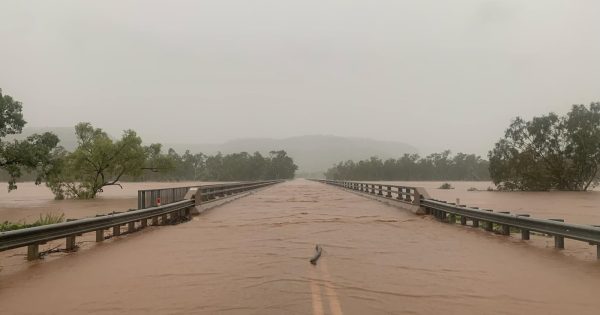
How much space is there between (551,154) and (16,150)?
191ft

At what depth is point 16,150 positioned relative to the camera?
126ft

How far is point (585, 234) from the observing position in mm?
9000

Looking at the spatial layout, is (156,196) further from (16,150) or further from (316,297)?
(16,150)

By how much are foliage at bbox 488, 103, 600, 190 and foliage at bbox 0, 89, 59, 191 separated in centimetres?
5306

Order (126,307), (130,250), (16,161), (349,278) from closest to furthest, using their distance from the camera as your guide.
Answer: (126,307), (349,278), (130,250), (16,161)

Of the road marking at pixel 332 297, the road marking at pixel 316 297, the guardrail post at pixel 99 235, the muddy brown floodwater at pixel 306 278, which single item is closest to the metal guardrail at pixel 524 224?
the muddy brown floodwater at pixel 306 278

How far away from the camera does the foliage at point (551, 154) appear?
2287 inches

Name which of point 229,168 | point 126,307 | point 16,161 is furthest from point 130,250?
point 229,168

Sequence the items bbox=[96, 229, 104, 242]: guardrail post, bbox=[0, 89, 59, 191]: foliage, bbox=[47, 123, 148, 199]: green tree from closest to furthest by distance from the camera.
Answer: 1. bbox=[96, 229, 104, 242]: guardrail post
2. bbox=[0, 89, 59, 191]: foliage
3. bbox=[47, 123, 148, 199]: green tree

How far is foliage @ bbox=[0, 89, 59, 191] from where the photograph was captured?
38.3 m

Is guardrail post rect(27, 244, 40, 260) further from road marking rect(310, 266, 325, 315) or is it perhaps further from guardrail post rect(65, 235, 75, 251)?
road marking rect(310, 266, 325, 315)

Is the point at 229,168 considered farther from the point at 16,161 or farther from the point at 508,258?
the point at 508,258

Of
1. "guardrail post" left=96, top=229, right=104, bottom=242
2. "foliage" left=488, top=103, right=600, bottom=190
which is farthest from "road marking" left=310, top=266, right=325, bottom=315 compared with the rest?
"foliage" left=488, top=103, right=600, bottom=190

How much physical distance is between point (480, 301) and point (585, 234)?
411 cm
